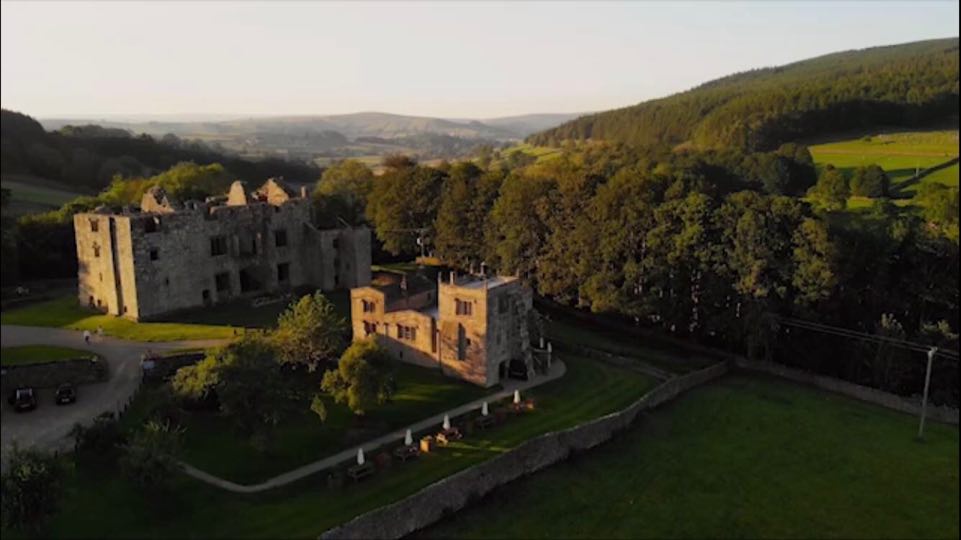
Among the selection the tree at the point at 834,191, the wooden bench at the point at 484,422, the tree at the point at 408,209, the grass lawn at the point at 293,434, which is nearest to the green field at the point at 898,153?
the tree at the point at 834,191

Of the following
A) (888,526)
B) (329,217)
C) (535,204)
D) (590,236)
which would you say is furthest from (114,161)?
(888,526)

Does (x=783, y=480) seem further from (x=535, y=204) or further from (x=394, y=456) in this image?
(x=535, y=204)

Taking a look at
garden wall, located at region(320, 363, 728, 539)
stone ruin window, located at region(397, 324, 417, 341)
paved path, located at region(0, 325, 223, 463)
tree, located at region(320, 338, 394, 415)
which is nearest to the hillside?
garden wall, located at region(320, 363, 728, 539)

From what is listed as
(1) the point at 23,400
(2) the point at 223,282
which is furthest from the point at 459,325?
(2) the point at 223,282

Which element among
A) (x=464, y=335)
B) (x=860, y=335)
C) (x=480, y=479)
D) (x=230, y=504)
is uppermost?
(x=464, y=335)

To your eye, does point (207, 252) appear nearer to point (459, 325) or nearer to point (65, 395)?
point (65, 395)

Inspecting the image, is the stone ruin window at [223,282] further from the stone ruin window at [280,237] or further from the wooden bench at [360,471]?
the wooden bench at [360,471]
